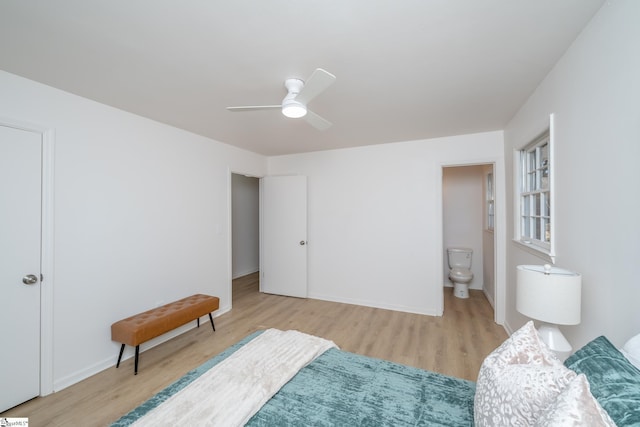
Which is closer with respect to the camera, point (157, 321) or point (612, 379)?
point (612, 379)

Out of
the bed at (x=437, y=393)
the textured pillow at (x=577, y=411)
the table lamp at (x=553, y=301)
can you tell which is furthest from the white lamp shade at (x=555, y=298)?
the textured pillow at (x=577, y=411)

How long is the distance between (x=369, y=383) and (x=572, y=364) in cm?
86

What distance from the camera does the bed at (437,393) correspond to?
0.69 metres

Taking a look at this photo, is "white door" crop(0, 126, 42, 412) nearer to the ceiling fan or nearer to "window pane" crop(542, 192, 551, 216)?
the ceiling fan

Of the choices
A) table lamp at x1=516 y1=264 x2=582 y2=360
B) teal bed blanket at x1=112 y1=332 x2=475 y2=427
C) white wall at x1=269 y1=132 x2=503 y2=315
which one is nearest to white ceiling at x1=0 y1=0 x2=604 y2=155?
white wall at x1=269 y1=132 x2=503 y2=315

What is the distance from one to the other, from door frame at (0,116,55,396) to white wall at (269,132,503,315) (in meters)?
2.96

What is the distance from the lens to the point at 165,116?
2682 millimetres

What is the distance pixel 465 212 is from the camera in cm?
475

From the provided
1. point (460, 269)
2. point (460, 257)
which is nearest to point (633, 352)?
point (460, 269)

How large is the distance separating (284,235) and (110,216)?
243 centimetres

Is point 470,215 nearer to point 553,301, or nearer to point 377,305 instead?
point 377,305

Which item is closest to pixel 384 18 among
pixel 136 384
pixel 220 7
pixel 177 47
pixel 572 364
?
pixel 220 7

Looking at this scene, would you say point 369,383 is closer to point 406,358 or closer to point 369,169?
point 406,358

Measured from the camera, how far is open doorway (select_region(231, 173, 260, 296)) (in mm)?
5555
